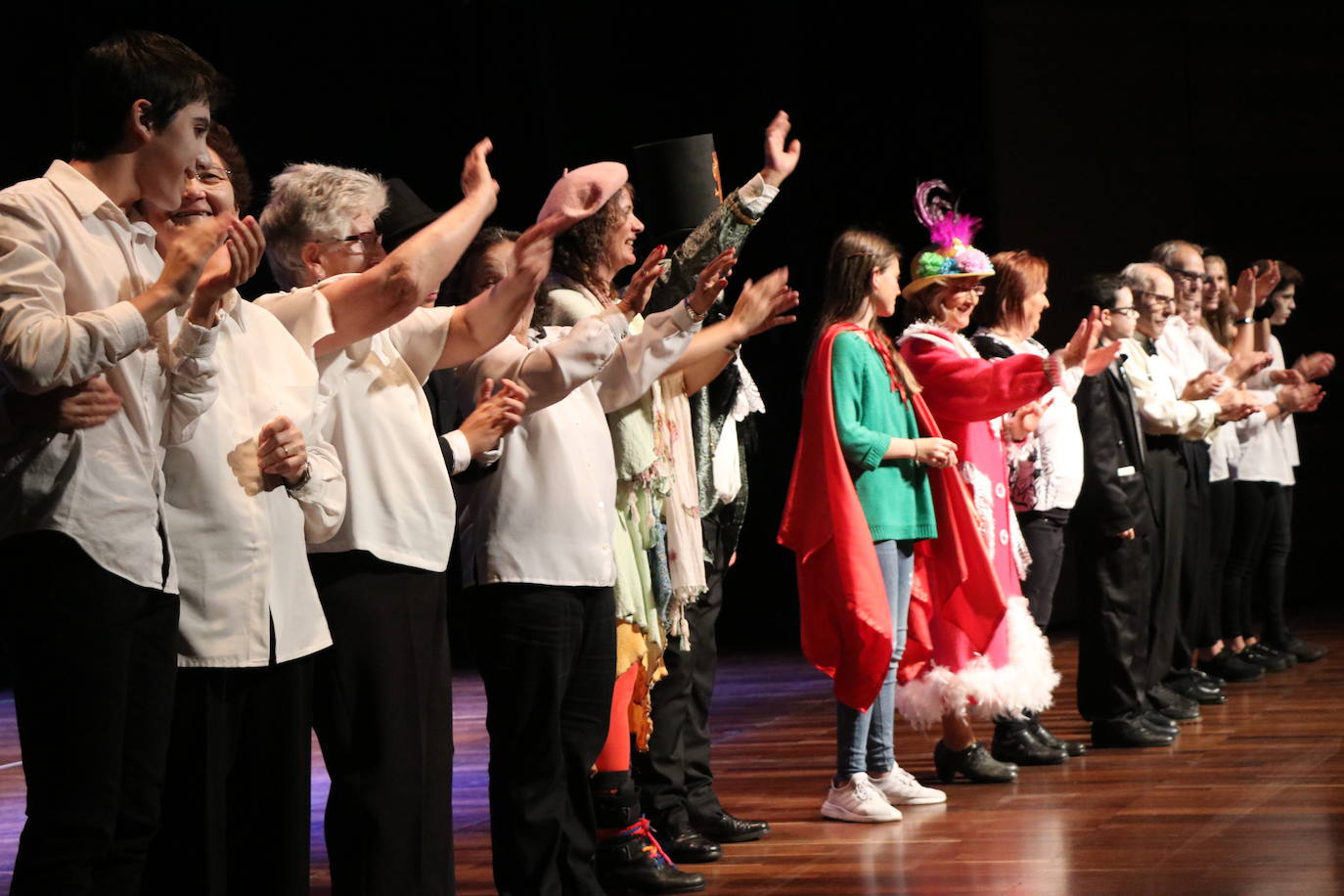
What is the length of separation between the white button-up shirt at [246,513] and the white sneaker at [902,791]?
7.62 ft

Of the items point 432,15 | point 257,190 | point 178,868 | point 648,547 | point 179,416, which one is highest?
point 432,15

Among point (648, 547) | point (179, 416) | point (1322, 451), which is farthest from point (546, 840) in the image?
point (1322, 451)

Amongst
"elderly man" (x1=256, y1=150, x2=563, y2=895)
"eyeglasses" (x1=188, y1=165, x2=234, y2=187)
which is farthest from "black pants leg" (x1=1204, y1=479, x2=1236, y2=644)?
"eyeglasses" (x1=188, y1=165, x2=234, y2=187)

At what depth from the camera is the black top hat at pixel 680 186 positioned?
3.95 meters

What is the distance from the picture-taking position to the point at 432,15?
7750 mm

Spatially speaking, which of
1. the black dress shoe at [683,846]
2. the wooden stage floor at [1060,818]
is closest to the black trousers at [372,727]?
the wooden stage floor at [1060,818]

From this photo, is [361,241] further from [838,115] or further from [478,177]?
[838,115]

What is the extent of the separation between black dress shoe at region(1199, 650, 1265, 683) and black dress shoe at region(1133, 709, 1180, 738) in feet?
4.71

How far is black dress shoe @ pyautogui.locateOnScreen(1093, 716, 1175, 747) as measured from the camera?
5.12m

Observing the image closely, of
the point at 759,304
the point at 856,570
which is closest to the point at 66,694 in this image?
the point at 759,304

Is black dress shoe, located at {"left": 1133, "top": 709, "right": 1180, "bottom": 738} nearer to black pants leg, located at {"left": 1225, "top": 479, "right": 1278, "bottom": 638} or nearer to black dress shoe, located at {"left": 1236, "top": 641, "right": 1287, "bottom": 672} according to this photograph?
black dress shoe, located at {"left": 1236, "top": 641, "right": 1287, "bottom": 672}

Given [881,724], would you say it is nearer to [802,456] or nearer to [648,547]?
[802,456]

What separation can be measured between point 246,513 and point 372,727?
0.50 meters

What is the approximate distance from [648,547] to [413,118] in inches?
187
